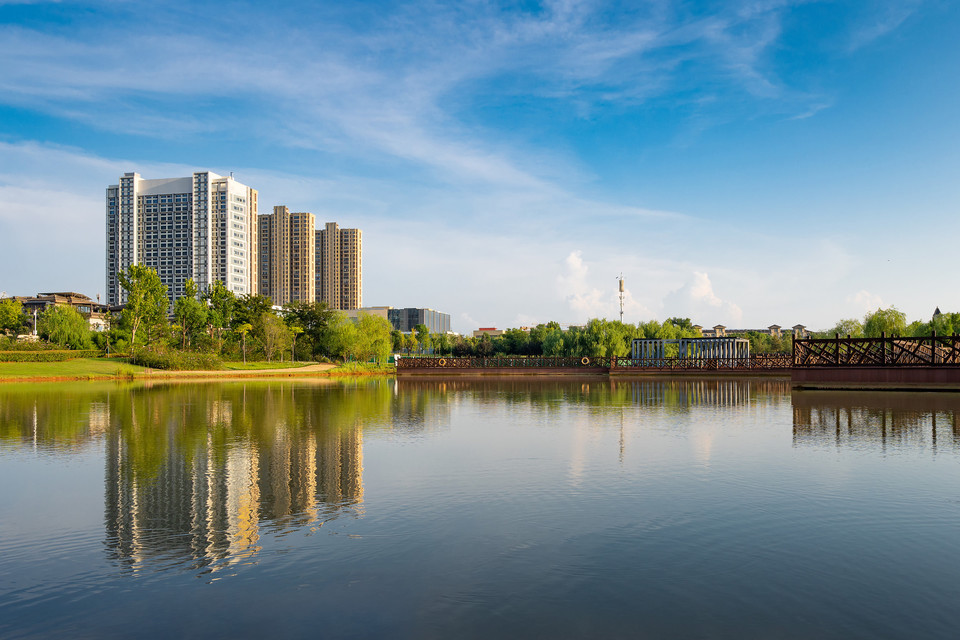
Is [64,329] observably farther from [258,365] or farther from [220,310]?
[258,365]

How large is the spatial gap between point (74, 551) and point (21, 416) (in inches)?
836

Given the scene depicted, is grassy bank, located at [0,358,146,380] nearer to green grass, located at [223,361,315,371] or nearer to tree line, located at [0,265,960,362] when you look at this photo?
tree line, located at [0,265,960,362]

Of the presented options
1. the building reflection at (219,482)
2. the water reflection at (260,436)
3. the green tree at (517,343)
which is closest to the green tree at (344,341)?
the green tree at (517,343)

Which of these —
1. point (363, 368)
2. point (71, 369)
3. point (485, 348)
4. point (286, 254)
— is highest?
point (286, 254)

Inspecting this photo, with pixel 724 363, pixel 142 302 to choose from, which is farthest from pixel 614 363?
pixel 142 302

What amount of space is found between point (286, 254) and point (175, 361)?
135024 millimetres

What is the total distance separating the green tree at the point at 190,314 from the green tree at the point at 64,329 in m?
11.9

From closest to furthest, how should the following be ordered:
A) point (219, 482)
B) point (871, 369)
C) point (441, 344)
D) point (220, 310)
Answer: point (219, 482) → point (871, 369) → point (220, 310) → point (441, 344)

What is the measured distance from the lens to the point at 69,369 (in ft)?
186

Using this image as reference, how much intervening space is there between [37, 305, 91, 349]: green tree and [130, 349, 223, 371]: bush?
52.2 feet

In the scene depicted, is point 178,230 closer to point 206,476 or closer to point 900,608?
point 206,476

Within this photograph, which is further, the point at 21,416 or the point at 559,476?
the point at 21,416

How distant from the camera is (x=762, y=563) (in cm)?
828

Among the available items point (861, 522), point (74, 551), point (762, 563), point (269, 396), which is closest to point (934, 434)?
point (861, 522)
